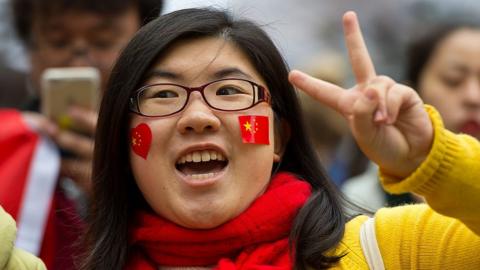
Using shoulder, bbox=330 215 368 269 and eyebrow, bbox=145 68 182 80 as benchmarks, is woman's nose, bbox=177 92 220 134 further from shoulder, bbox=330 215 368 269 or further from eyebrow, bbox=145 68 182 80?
shoulder, bbox=330 215 368 269

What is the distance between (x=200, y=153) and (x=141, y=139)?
0.61 feet

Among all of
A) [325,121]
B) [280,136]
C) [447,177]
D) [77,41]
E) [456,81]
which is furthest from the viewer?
[325,121]

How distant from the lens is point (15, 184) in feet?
13.7

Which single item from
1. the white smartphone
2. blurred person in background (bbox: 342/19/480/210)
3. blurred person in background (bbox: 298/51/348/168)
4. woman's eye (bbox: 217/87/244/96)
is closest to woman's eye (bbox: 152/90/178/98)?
woman's eye (bbox: 217/87/244/96)

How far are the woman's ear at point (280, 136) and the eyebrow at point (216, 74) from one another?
20 cm

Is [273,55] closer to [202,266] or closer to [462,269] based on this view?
[202,266]

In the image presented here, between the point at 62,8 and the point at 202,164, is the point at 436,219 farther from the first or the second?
the point at 62,8

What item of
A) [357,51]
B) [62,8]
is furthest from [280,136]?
[62,8]

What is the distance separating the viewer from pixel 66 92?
422 cm

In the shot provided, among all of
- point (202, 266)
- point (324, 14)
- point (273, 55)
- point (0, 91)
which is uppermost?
point (273, 55)

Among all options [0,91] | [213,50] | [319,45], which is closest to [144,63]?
[213,50]

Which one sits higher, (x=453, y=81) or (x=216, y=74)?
(x=216, y=74)

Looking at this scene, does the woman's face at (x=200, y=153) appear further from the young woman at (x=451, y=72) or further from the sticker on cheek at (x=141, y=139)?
the young woman at (x=451, y=72)

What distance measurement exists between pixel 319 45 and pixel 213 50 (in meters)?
7.46
